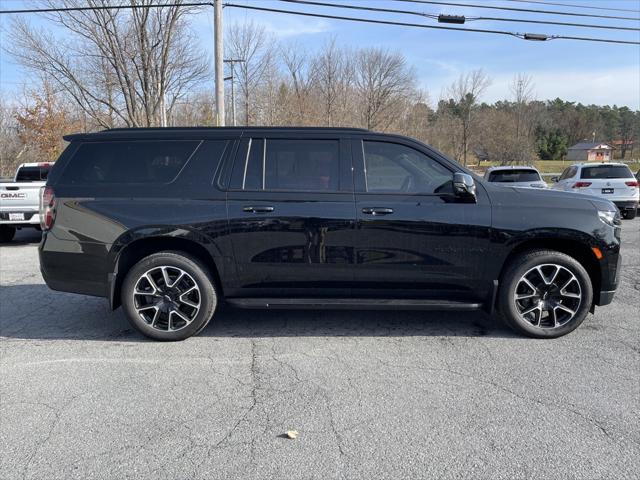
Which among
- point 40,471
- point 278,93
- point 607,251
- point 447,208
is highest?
point 278,93

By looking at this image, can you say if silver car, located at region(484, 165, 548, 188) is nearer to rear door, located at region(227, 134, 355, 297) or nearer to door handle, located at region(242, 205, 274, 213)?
rear door, located at region(227, 134, 355, 297)

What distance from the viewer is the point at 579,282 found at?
4.38 meters

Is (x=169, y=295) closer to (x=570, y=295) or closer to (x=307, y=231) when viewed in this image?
(x=307, y=231)

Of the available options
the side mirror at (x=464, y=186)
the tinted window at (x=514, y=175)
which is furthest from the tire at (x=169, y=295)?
the tinted window at (x=514, y=175)

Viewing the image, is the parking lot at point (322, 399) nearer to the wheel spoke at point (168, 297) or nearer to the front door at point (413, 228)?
the wheel spoke at point (168, 297)

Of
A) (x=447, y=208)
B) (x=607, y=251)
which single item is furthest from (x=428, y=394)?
(x=607, y=251)

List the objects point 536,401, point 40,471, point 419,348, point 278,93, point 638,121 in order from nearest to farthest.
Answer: point 40,471, point 536,401, point 419,348, point 278,93, point 638,121

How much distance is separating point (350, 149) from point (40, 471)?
335 centimetres

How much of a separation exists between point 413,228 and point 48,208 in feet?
11.2

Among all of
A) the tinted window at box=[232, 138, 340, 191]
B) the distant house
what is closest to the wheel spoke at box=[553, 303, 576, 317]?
the tinted window at box=[232, 138, 340, 191]

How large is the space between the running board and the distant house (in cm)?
9400

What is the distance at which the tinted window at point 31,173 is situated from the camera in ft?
38.0

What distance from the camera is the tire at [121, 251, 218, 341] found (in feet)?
14.4

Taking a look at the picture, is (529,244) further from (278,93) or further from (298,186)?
(278,93)
